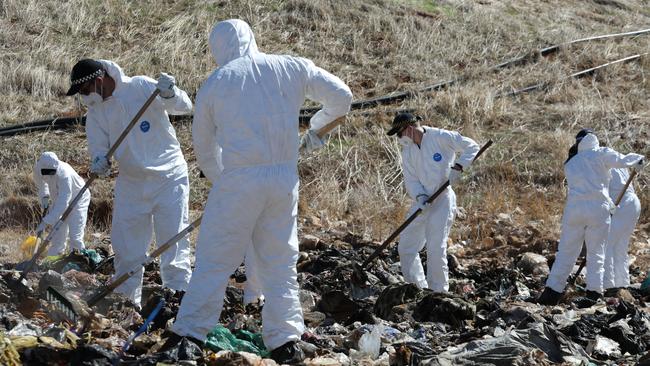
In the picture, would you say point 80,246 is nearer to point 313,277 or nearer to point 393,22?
point 313,277

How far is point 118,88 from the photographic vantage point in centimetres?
862

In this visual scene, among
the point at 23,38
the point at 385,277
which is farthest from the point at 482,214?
the point at 23,38

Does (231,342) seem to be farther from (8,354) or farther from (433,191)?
(433,191)

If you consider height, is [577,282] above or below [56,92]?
below

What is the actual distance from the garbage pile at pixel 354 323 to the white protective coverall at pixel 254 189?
29 cm

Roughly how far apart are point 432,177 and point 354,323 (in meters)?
2.48

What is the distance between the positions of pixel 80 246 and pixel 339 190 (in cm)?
474

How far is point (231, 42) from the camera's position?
652 centimetres

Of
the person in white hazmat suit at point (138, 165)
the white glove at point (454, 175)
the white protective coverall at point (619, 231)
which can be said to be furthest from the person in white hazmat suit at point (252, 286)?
the white protective coverall at point (619, 231)

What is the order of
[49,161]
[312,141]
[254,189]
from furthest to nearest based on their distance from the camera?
1. [49,161]
2. [312,141]
3. [254,189]

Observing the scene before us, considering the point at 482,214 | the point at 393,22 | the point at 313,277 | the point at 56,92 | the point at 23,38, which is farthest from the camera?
the point at 393,22

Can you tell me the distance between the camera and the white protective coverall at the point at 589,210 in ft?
34.0

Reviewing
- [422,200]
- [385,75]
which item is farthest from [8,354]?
[385,75]

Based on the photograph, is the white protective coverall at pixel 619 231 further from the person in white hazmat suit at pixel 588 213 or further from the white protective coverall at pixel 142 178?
the white protective coverall at pixel 142 178
